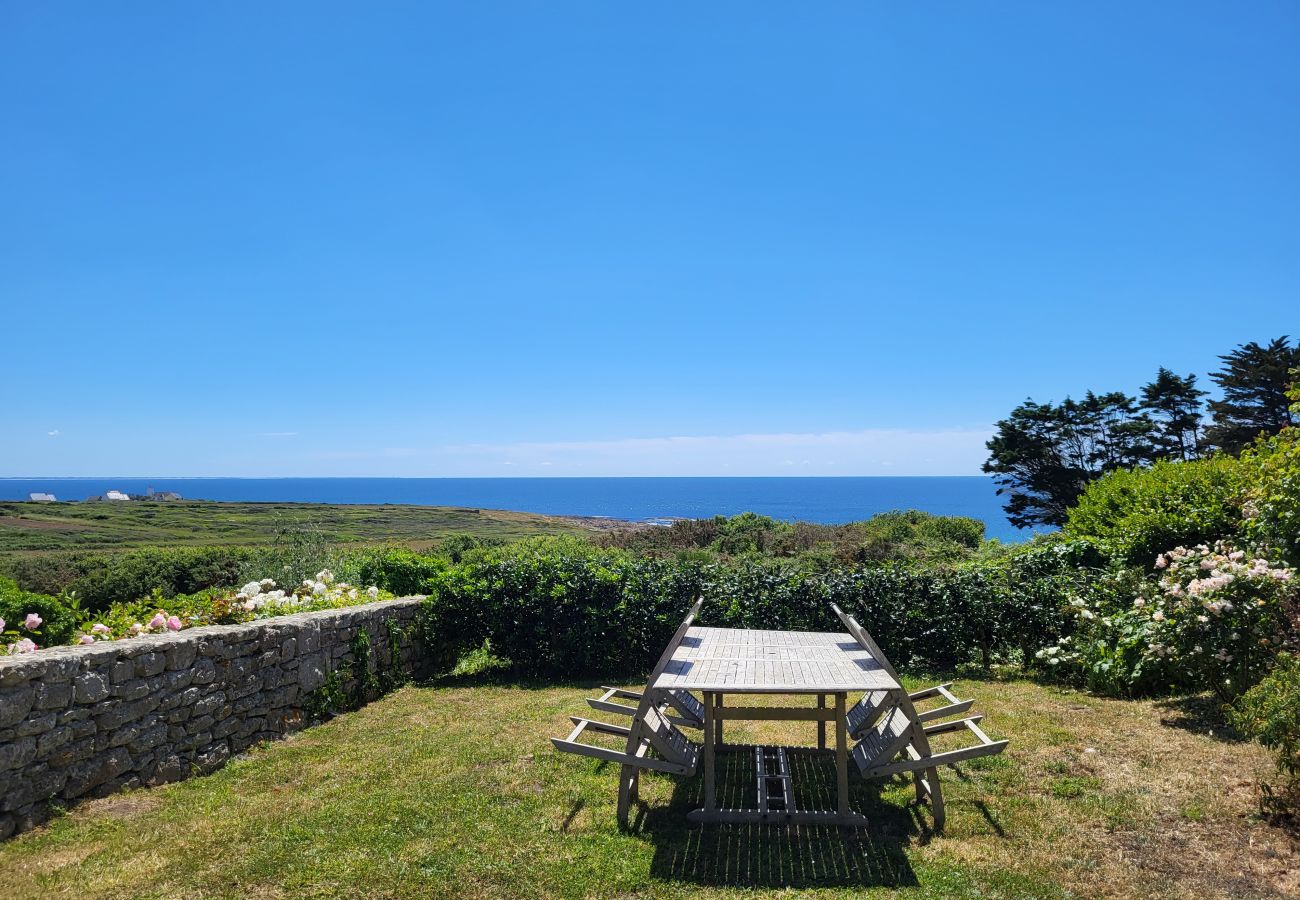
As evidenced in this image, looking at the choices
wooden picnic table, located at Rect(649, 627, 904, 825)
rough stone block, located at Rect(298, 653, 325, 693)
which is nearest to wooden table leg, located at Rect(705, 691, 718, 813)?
wooden picnic table, located at Rect(649, 627, 904, 825)

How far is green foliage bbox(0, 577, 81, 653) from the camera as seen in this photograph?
698 centimetres

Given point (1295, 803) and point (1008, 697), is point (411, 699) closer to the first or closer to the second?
point (1008, 697)

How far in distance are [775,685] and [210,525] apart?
49506mm

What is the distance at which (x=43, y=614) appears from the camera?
8.05 m

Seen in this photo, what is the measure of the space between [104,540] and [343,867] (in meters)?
38.8

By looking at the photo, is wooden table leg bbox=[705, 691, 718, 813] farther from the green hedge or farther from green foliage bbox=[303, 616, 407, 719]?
the green hedge

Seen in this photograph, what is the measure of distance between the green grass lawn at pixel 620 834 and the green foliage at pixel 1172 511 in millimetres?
3883

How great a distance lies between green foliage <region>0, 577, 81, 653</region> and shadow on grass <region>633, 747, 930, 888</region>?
5.89m

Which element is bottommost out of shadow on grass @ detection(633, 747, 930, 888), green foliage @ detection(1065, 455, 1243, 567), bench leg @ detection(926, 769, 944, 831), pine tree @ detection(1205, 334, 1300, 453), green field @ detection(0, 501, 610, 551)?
green field @ detection(0, 501, 610, 551)

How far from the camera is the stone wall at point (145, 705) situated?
4.16 meters

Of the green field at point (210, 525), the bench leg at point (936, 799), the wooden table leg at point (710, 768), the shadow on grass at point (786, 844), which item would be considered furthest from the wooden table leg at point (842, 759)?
the green field at point (210, 525)

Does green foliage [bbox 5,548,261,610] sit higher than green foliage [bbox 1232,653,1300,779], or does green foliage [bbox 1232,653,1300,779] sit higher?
green foliage [bbox 1232,653,1300,779]

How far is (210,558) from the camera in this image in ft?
67.2

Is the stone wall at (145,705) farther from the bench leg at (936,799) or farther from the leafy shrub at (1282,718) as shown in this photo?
the leafy shrub at (1282,718)
